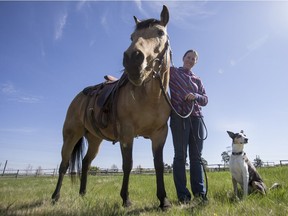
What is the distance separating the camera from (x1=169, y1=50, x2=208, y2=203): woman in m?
4.02

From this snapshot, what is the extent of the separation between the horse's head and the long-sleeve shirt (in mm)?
888

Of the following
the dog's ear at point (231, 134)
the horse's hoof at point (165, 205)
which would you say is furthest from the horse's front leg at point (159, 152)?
the dog's ear at point (231, 134)

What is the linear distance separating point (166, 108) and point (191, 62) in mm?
1201

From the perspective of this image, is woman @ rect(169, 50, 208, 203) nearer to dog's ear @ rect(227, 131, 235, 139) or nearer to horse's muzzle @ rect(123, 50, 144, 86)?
horse's muzzle @ rect(123, 50, 144, 86)

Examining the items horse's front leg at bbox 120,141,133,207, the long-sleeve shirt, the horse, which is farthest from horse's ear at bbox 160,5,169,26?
horse's front leg at bbox 120,141,133,207

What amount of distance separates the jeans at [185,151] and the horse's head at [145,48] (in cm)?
123

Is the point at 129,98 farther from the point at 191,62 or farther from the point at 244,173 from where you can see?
the point at 244,173

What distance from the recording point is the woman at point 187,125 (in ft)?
13.2

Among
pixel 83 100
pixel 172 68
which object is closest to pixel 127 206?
pixel 172 68

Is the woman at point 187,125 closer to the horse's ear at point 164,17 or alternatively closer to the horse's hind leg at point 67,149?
the horse's ear at point 164,17

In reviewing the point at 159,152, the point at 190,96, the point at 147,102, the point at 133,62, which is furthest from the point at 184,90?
the point at 133,62

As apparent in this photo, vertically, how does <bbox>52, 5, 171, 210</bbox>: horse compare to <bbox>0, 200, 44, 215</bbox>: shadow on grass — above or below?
above

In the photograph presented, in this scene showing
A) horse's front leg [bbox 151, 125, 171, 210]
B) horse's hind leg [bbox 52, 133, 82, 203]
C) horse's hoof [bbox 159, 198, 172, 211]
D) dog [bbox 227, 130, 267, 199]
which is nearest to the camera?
horse's hoof [bbox 159, 198, 172, 211]

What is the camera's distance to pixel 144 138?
423cm
